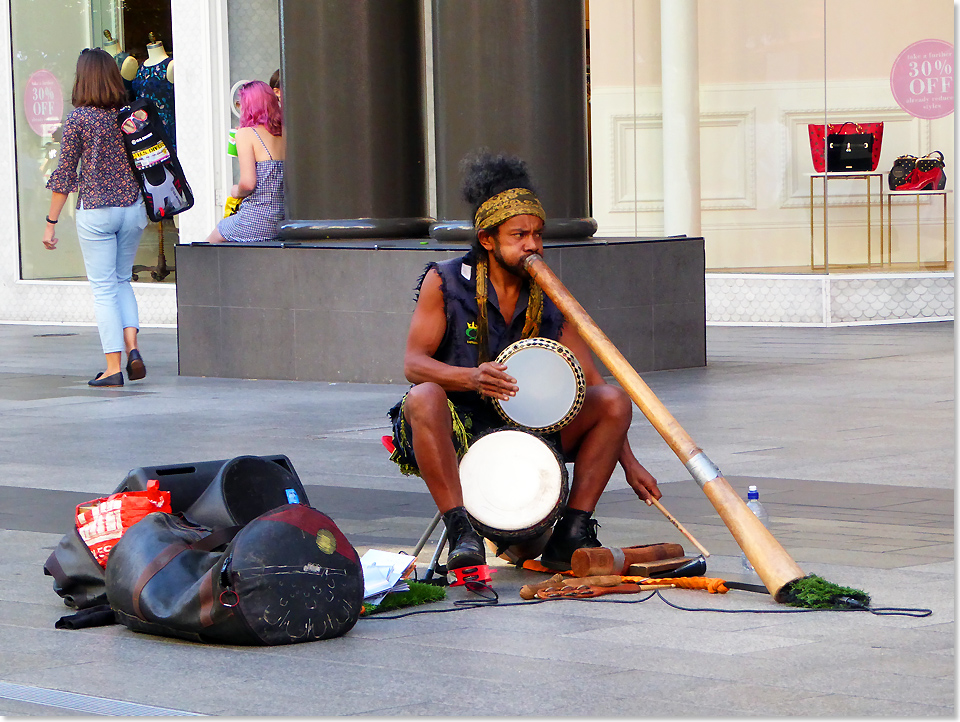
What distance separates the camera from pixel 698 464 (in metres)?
4.94

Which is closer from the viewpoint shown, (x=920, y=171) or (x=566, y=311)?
(x=566, y=311)

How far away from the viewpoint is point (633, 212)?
1585 cm

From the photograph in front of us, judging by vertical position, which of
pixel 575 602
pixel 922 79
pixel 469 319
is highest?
pixel 922 79

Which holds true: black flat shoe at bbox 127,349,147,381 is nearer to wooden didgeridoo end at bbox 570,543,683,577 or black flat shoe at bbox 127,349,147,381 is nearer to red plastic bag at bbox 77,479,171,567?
red plastic bag at bbox 77,479,171,567

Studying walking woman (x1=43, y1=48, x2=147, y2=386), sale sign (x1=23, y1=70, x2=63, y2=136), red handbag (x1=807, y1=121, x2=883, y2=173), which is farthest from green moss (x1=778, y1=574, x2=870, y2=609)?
sale sign (x1=23, y1=70, x2=63, y2=136)

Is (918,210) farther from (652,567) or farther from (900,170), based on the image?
(652,567)

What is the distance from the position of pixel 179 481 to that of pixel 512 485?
Result: 970 mm

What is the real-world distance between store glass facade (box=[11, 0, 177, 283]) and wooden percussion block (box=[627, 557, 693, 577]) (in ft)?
39.9

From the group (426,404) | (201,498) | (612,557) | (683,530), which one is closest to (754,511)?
(683,530)

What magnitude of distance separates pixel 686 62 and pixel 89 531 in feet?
37.8

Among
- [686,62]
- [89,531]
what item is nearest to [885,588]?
[89,531]

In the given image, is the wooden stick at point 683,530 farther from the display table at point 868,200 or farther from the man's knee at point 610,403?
the display table at point 868,200

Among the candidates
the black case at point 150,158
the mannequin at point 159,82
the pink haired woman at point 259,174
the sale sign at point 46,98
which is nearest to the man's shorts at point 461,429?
the black case at point 150,158

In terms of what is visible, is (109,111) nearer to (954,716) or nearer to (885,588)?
(885,588)
